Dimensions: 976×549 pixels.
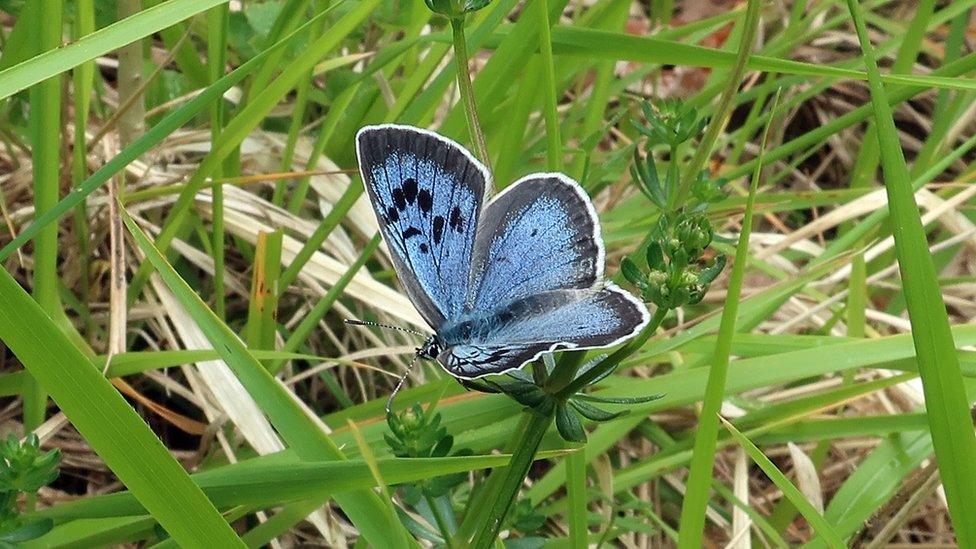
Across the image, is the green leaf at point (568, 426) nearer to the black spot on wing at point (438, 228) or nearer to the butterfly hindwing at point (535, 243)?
the butterfly hindwing at point (535, 243)

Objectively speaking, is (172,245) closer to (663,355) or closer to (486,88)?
(486,88)

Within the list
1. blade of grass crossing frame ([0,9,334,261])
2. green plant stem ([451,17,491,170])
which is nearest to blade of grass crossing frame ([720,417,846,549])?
green plant stem ([451,17,491,170])

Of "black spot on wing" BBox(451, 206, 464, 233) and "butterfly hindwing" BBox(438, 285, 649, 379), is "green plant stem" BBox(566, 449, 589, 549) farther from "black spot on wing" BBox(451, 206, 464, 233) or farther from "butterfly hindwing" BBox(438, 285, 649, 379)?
"black spot on wing" BBox(451, 206, 464, 233)

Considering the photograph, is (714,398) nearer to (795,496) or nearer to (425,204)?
(795,496)

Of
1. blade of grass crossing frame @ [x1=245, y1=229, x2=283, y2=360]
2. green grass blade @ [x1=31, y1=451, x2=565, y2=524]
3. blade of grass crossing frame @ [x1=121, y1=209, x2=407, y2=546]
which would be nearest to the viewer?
green grass blade @ [x1=31, y1=451, x2=565, y2=524]

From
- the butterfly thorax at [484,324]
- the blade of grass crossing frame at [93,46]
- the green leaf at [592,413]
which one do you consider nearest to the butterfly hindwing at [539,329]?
the butterfly thorax at [484,324]

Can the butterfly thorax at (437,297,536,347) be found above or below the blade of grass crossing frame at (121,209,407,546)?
above

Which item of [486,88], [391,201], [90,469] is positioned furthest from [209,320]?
[90,469]
